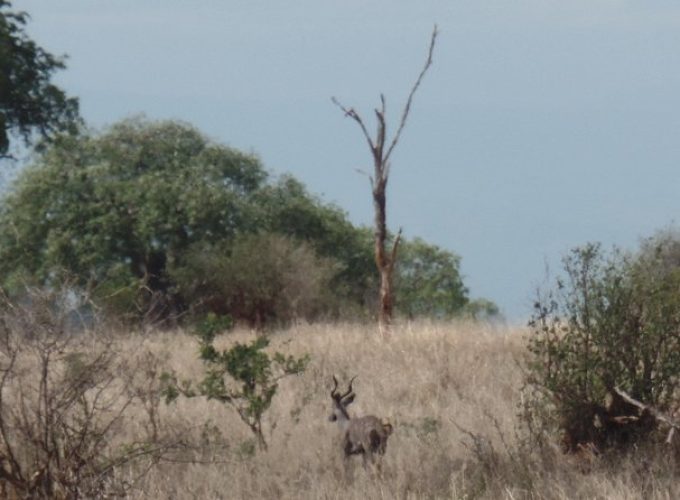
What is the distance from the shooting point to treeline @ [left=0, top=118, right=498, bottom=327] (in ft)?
86.9

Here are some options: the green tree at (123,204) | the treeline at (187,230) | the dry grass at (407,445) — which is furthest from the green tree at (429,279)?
the dry grass at (407,445)

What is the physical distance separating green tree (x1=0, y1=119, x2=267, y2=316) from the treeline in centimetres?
3

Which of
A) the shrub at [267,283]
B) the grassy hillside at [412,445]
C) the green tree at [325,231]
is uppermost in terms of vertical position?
the green tree at [325,231]

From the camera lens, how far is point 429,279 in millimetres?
36250

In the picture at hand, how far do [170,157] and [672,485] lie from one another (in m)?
24.9

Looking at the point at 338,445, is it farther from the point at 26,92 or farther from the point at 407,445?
the point at 26,92

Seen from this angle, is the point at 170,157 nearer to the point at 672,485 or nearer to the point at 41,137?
the point at 41,137

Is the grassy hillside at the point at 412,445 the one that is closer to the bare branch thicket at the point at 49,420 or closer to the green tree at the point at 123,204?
the bare branch thicket at the point at 49,420

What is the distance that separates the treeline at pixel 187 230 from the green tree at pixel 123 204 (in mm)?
30

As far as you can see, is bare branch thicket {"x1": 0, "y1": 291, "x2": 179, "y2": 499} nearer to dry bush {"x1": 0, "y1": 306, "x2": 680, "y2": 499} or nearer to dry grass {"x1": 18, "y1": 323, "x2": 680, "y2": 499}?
dry bush {"x1": 0, "y1": 306, "x2": 680, "y2": 499}

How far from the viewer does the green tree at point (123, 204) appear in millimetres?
29531

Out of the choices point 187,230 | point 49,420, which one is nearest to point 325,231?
point 187,230

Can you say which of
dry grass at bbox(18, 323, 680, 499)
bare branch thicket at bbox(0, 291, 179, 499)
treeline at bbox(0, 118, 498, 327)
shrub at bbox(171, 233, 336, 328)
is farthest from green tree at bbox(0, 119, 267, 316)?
bare branch thicket at bbox(0, 291, 179, 499)

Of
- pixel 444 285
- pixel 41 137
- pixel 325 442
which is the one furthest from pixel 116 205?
pixel 325 442
